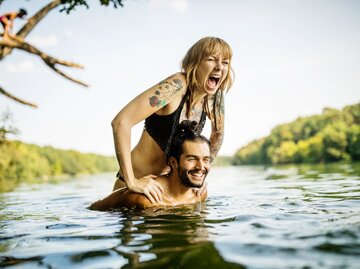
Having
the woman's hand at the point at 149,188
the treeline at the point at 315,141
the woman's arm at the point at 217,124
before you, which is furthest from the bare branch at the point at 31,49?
the treeline at the point at 315,141

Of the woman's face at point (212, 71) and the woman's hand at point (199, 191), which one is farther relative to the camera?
the woman's hand at point (199, 191)

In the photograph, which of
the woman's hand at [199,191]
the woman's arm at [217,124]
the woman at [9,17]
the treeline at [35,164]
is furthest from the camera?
the treeline at [35,164]

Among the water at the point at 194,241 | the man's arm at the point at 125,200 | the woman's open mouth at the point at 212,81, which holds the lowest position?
the water at the point at 194,241

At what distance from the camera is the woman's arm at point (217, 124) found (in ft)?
17.8

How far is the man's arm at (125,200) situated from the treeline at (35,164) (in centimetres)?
3137

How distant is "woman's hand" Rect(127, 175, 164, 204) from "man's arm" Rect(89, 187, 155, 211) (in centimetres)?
9

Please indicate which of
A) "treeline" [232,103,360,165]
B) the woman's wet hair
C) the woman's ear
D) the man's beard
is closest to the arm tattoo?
the woman's wet hair

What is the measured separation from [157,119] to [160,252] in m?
2.63

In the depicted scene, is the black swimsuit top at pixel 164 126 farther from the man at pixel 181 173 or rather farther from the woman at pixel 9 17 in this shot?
the woman at pixel 9 17

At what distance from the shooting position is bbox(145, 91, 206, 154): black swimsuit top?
477 centimetres

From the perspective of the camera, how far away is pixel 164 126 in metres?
4.79

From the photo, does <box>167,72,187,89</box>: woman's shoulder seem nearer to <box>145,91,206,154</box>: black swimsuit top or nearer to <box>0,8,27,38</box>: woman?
<box>145,91,206,154</box>: black swimsuit top

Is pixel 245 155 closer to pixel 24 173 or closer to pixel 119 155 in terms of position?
pixel 24 173

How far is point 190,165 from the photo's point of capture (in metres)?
4.70
